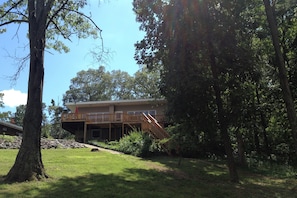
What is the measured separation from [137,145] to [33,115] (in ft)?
29.7

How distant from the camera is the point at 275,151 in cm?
2056

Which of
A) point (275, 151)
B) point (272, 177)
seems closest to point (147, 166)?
point (272, 177)

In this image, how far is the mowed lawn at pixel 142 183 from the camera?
7.28 metres

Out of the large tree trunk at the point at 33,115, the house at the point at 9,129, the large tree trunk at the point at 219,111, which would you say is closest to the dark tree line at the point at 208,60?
the large tree trunk at the point at 219,111

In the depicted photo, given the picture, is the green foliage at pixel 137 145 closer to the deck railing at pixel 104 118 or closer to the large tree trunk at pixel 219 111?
the large tree trunk at pixel 219 111

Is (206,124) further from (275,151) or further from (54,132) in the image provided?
(54,132)

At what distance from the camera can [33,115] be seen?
877 centimetres

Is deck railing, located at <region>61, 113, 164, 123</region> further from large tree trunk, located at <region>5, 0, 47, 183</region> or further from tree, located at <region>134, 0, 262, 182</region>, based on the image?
large tree trunk, located at <region>5, 0, 47, 183</region>

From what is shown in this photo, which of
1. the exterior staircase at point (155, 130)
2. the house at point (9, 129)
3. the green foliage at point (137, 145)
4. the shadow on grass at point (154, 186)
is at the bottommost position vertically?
the shadow on grass at point (154, 186)

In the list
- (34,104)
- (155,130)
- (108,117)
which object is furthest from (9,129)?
(34,104)

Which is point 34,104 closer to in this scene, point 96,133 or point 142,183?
point 142,183

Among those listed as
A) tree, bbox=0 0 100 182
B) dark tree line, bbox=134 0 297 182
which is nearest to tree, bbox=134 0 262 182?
dark tree line, bbox=134 0 297 182

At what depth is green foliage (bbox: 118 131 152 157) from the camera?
1625cm

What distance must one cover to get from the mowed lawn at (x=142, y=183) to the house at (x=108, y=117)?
1417cm
